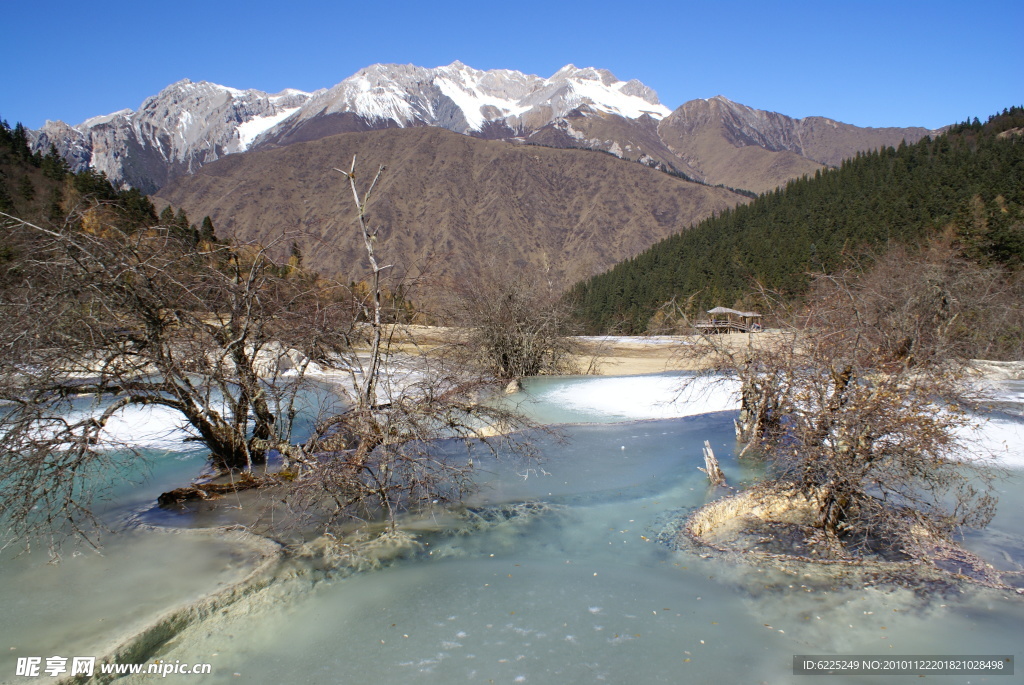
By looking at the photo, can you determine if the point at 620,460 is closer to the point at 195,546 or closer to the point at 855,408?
the point at 855,408

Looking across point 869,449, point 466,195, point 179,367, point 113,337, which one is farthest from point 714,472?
point 466,195

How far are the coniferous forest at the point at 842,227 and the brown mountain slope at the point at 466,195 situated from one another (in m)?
48.6

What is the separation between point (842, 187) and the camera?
212 ft

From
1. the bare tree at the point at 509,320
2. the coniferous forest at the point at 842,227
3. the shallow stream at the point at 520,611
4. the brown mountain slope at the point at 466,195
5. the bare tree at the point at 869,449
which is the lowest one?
the shallow stream at the point at 520,611

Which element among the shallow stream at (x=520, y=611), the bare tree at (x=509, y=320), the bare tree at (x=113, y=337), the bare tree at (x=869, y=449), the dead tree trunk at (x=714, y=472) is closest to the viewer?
the shallow stream at (x=520, y=611)

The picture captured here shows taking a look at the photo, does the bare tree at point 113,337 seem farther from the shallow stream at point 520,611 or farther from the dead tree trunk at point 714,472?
the dead tree trunk at point 714,472

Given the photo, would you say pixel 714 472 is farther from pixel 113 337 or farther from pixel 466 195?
pixel 466 195

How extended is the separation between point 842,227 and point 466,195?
325ft

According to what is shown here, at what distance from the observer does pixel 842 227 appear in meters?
Answer: 55.0

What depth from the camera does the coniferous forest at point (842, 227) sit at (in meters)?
39.1

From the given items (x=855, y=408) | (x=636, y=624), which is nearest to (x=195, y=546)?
(x=636, y=624)

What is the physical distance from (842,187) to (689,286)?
1904cm

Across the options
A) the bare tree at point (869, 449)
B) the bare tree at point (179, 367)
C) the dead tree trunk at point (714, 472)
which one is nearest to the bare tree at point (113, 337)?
the bare tree at point (179, 367)

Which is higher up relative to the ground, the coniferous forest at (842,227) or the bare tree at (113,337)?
the coniferous forest at (842,227)
